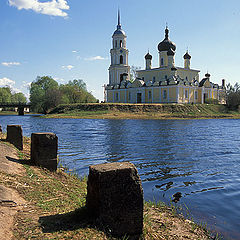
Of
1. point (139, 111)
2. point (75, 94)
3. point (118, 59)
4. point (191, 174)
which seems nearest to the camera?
point (191, 174)

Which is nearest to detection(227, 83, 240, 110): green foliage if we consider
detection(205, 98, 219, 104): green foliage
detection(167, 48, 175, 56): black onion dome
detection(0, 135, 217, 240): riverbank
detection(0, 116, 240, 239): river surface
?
detection(205, 98, 219, 104): green foliage

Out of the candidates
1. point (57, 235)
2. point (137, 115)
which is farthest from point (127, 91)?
point (57, 235)

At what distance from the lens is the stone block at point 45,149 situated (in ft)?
23.9

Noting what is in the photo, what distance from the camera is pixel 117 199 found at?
4.09 meters

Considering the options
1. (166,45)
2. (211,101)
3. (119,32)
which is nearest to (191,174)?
(166,45)

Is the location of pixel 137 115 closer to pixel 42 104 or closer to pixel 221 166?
pixel 42 104

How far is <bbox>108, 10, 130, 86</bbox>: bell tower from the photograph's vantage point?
7219cm

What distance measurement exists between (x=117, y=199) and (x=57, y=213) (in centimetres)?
120

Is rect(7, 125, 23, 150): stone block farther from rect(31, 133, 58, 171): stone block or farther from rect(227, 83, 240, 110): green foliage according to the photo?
rect(227, 83, 240, 110): green foliage

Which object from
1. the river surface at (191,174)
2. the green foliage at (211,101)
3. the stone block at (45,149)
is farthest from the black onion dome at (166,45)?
the stone block at (45,149)

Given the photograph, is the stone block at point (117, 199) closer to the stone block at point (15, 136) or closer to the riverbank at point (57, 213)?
the riverbank at point (57, 213)

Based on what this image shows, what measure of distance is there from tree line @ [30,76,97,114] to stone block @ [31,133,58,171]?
6870 cm

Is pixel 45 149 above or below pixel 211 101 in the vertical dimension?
below

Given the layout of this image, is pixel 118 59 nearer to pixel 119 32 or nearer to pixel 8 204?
pixel 119 32
